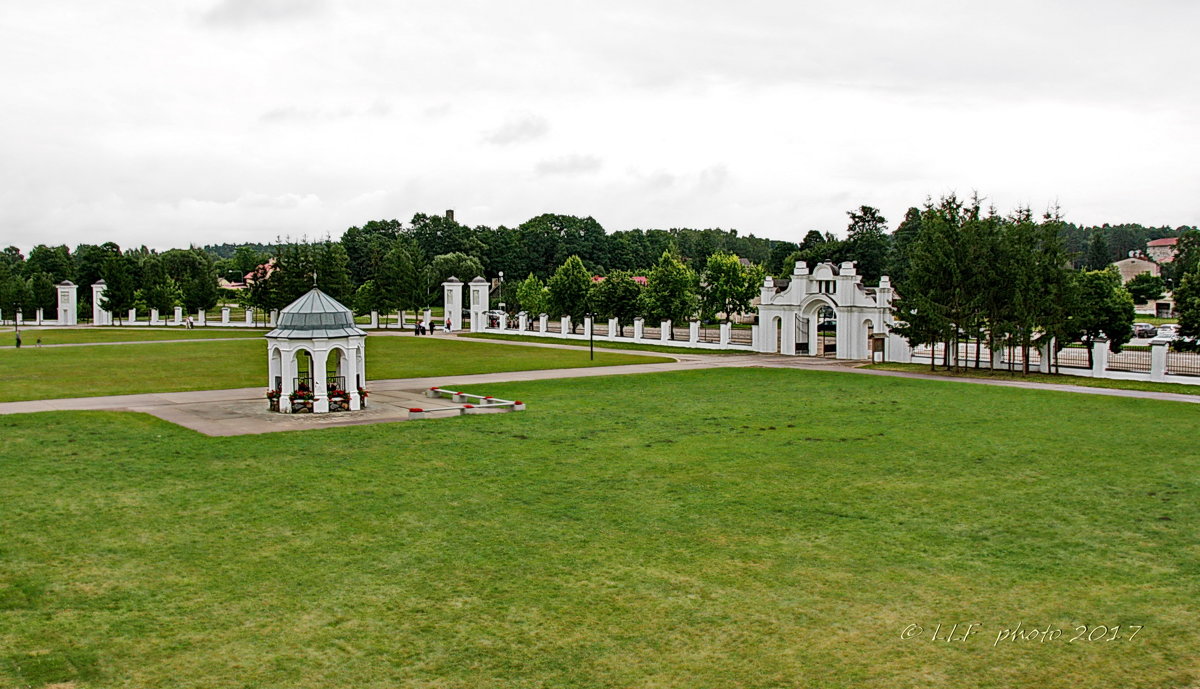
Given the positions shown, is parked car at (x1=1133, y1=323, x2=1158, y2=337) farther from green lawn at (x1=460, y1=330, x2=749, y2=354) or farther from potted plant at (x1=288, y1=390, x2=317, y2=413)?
potted plant at (x1=288, y1=390, x2=317, y2=413)


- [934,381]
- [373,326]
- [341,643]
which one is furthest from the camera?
[373,326]

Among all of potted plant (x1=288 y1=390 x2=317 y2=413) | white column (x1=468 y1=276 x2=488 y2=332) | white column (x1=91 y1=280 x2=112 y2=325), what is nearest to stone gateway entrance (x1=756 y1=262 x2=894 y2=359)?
white column (x1=468 y1=276 x2=488 y2=332)

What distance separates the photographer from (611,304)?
6975 centimetres

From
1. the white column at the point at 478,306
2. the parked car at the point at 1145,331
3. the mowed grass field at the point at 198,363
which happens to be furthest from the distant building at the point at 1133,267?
the mowed grass field at the point at 198,363

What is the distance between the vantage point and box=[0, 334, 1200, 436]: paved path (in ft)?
80.3

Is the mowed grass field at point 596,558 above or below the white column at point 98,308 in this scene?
below

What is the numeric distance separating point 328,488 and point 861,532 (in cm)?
913

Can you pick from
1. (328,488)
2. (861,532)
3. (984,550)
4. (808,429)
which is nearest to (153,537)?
(328,488)

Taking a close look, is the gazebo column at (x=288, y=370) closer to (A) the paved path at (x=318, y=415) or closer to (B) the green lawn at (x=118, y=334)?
(A) the paved path at (x=318, y=415)

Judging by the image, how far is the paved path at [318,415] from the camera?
80.3ft

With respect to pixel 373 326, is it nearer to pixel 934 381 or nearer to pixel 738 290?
pixel 738 290

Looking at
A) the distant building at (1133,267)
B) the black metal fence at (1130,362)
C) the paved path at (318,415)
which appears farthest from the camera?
the distant building at (1133,267)

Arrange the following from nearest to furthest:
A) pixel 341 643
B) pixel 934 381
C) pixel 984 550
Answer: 1. pixel 341 643
2. pixel 984 550
3. pixel 934 381

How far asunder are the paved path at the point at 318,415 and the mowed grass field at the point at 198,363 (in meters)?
1.81
